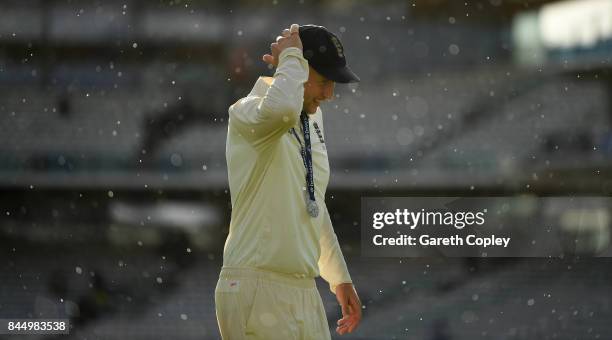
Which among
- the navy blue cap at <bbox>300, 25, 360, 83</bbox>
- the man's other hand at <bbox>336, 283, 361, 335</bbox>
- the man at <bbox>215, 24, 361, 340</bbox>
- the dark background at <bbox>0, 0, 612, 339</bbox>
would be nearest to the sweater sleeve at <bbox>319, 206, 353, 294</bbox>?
the man's other hand at <bbox>336, 283, 361, 335</bbox>

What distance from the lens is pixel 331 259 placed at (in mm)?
2391

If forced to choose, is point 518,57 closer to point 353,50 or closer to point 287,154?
point 353,50

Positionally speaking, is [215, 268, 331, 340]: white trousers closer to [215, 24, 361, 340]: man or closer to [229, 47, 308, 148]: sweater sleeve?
[215, 24, 361, 340]: man

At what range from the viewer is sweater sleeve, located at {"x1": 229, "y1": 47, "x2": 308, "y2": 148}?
2004mm

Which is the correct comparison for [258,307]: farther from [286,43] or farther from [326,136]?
[326,136]

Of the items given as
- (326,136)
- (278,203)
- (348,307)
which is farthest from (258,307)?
(326,136)

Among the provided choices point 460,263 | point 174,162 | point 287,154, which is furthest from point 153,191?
point 287,154

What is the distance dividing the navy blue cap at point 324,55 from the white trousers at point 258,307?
1.44 feet

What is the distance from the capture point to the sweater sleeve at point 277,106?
6.57ft

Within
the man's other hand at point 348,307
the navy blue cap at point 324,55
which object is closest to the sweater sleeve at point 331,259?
Result: the man's other hand at point 348,307

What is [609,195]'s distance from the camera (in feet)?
17.6

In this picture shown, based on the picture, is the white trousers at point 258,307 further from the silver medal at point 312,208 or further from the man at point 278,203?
the silver medal at point 312,208

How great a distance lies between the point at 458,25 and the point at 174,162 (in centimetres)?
178

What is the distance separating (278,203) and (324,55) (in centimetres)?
33
